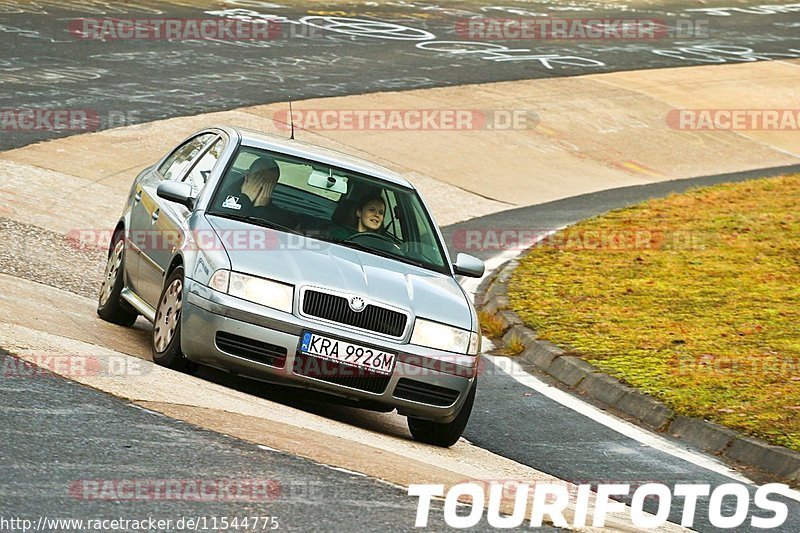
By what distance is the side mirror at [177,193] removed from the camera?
862 cm

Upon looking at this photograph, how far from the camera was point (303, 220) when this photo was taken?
8.62 metres

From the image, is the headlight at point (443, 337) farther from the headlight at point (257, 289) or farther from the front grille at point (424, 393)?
the headlight at point (257, 289)

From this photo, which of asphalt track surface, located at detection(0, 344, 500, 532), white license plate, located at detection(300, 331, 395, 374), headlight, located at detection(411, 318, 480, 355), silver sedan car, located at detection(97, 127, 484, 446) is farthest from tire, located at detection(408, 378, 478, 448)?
asphalt track surface, located at detection(0, 344, 500, 532)

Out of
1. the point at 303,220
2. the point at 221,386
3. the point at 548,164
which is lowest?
the point at 548,164

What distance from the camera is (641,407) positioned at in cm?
977

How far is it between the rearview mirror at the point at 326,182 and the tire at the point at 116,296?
66.5 inches

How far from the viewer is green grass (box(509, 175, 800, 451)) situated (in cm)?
990

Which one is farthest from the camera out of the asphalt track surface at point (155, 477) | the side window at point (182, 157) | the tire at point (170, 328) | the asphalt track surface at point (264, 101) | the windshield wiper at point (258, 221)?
the side window at point (182, 157)

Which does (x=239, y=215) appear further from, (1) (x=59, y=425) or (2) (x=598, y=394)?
(2) (x=598, y=394)

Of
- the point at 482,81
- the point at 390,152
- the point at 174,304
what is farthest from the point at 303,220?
the point at 482,81

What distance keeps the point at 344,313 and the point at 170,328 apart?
1157 millimetres

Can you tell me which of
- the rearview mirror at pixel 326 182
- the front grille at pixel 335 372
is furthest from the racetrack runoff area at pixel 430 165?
the rearview mirror at pixel 326 182

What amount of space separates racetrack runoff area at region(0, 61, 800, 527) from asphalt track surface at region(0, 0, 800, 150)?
82 cm

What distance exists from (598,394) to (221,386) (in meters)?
3.35
